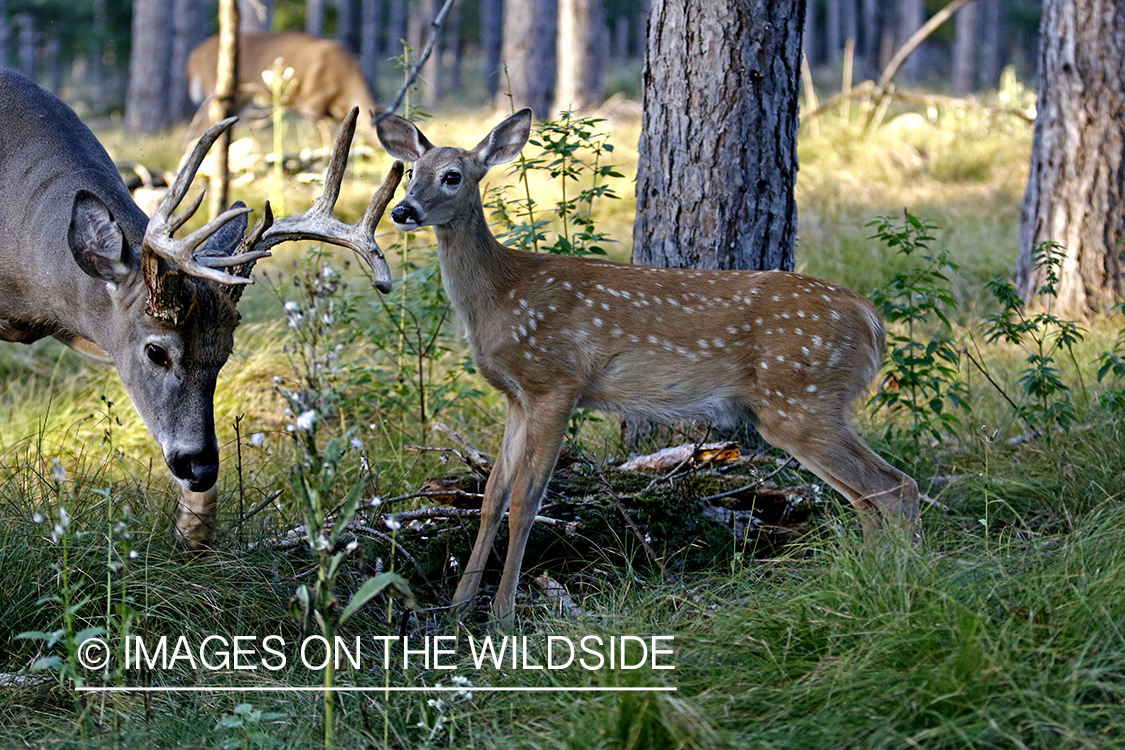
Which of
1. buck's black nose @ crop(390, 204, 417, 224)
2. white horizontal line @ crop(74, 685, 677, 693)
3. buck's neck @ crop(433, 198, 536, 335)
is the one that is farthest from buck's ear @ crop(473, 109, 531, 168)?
white horizontal line @ crop(74, 685, 677, 693)

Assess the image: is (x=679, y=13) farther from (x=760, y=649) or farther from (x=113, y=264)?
(x=760, y=649)

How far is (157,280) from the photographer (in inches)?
145

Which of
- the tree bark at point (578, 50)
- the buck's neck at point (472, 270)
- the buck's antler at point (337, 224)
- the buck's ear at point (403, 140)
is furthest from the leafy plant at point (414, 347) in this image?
the tree bark at point (578, 50)

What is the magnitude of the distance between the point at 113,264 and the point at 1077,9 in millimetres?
6035

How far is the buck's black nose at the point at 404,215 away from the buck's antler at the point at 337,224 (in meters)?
0.05

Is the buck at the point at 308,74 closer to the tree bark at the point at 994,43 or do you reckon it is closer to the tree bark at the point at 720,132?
the tree bark at the point at 720,132

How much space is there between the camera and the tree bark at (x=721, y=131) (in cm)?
468

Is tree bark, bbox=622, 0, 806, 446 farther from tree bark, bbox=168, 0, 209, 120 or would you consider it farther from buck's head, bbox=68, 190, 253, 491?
tree bark, bbox=168, 0, 209, 120

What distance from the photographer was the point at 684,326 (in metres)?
4.11

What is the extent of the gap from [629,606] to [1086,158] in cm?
509

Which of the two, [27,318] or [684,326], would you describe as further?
[27,318]

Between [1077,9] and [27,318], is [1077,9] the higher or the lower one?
the higher one

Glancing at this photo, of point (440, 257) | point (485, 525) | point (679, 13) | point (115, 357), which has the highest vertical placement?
point (679, 13)

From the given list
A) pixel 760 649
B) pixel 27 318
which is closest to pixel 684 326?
pixel 760 649
